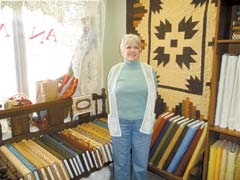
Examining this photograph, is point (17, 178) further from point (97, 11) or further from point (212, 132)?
point (97, 11)

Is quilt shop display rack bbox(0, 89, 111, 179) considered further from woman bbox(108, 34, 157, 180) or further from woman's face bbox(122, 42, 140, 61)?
woman's face bbox(122, 42, 140, 61)

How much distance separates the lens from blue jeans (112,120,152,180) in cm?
193

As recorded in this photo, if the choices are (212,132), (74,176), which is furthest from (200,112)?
(74,176)

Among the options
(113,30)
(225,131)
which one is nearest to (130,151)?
(225,131)

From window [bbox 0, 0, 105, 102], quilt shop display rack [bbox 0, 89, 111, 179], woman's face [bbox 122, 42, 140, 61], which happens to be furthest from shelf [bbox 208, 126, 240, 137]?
window [bbox 0, 0, 105, 102]

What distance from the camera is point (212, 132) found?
1861 mm

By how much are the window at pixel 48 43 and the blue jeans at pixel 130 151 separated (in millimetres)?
804

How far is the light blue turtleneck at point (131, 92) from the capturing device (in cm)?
185

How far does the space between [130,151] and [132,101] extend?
1.50ft

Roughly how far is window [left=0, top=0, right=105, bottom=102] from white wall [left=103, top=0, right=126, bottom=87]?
0.53 ft

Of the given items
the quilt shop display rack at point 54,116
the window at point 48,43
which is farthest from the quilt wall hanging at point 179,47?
the quilt shop display rack at point 54,116

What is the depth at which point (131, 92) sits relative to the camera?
6.05 ft

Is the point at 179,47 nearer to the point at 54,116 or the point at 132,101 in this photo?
the point at 132,101

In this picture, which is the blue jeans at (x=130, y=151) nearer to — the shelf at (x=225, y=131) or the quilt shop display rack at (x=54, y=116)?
the quilt shop display rack at (x=54, y=116)
